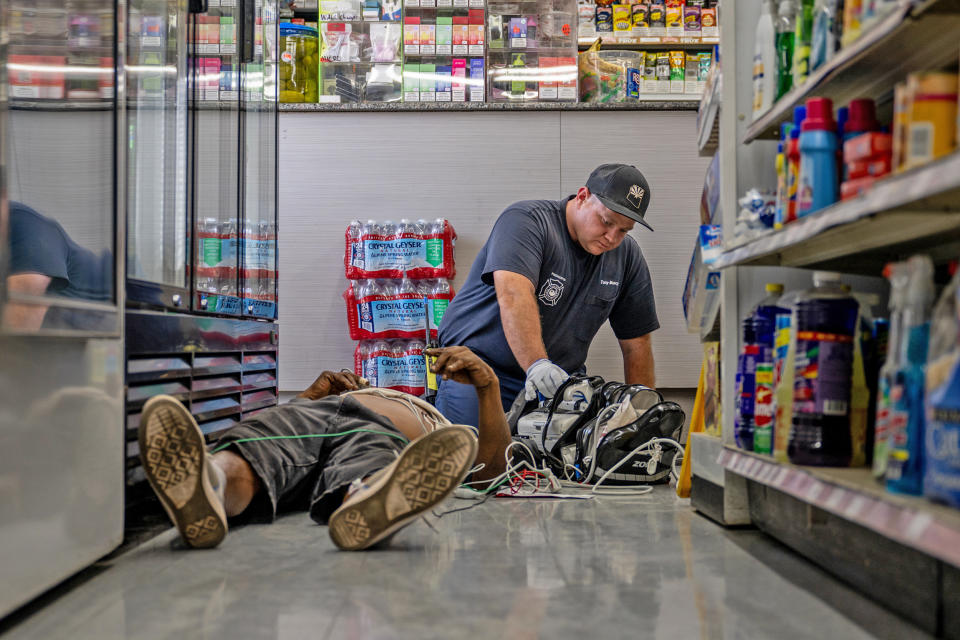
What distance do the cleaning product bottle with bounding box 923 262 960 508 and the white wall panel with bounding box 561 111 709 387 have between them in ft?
11.2

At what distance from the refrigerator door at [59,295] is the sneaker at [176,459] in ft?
0.45

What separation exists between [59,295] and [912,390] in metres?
1.68

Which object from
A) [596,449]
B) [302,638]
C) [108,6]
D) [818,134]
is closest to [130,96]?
[108,6]

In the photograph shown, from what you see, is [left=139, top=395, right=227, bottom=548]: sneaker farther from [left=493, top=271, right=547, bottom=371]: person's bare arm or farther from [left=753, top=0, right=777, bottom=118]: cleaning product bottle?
[left=493, top=271, right=547, bottom=371]: person's bare arm

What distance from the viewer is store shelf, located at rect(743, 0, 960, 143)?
130 cm

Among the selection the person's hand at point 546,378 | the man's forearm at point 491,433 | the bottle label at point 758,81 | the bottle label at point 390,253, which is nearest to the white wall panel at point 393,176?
the bottle label at point 390,253

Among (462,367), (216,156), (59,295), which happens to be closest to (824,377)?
(462,367)

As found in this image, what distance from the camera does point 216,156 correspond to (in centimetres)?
296

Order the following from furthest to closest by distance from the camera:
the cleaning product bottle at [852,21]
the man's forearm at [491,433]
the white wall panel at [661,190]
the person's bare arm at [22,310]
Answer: the white wall panel at [661,190], the man's forearm at [491,433], the cleaning product bottle at [852,21], the person's bare arm at [22,310]

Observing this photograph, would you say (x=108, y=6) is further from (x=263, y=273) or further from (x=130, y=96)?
(x=263, y=273)

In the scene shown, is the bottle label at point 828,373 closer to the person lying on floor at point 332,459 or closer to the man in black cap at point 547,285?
the person lying on floor at point 332,459

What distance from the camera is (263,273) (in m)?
3.54

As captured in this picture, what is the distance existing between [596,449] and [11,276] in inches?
83.7

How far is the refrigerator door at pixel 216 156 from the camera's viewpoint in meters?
2.73
